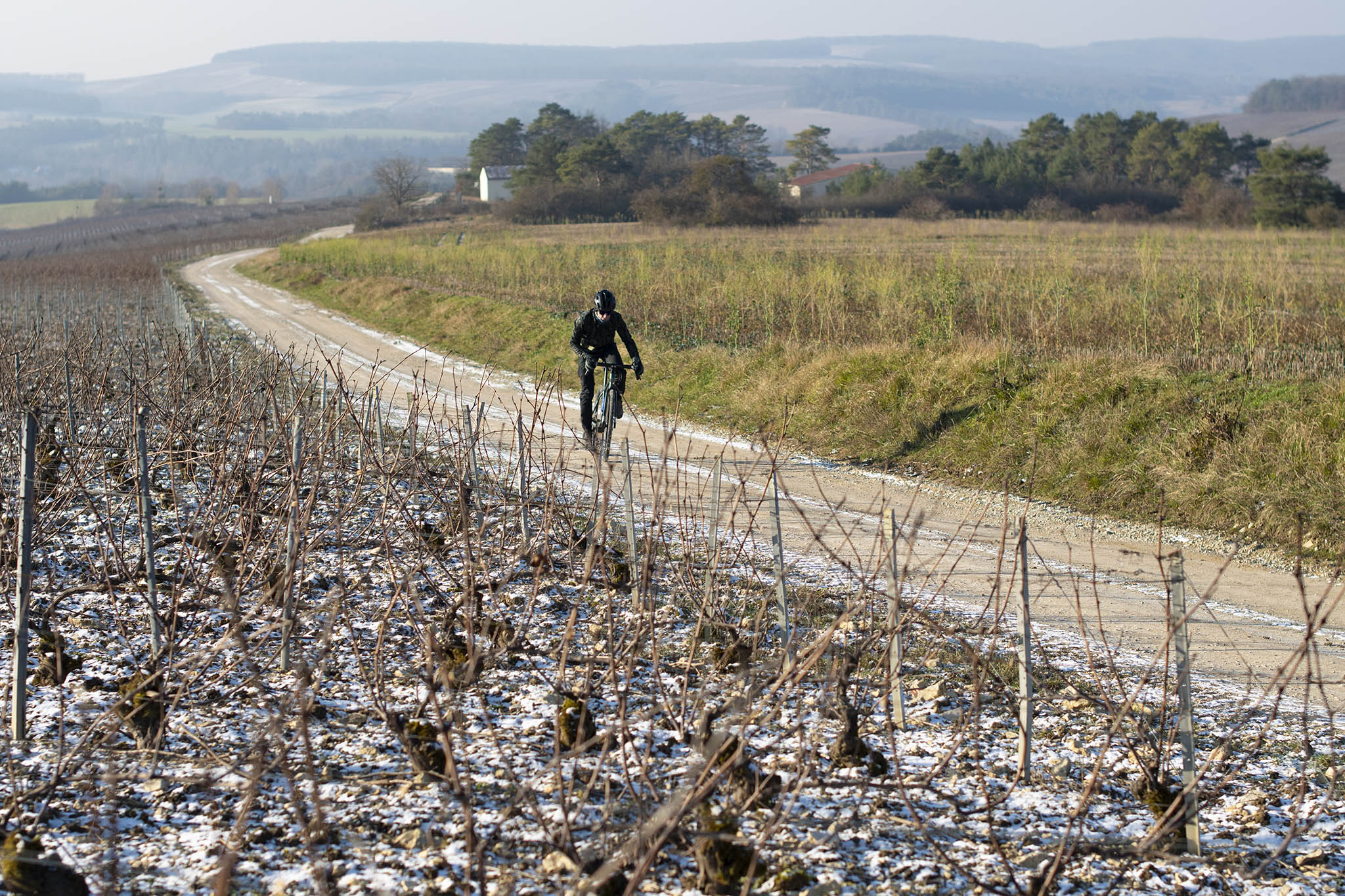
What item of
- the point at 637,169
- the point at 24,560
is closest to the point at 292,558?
the point at 24,560

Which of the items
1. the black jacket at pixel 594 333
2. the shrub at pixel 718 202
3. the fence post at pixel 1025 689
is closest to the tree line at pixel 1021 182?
the shrub at pixel 718 202

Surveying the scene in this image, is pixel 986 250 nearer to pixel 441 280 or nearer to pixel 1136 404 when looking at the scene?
pixel 441 280

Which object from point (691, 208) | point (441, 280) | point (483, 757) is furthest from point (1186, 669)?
point (691, 208)

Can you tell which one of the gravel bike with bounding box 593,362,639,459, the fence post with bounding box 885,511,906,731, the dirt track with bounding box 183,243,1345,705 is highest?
the gravel bike with bounding box 593,362,639,459

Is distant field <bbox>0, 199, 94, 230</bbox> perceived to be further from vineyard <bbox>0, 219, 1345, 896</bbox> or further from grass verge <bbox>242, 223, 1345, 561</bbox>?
vineyard <bbox>0, 219, 1345, 896</bbox>

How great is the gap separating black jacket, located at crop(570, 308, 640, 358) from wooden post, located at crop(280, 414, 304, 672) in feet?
13.3

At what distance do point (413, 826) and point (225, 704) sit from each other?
1540 millimetres

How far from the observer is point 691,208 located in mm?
48469

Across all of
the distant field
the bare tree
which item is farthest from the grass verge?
the distant field

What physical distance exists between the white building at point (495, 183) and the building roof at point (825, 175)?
69.1 feet

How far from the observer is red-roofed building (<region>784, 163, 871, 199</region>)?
6600 cm

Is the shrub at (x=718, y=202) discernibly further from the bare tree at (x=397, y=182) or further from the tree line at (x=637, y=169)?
the bare tree at (x=397, y=182)

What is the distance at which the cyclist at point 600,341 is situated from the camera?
8.90 m

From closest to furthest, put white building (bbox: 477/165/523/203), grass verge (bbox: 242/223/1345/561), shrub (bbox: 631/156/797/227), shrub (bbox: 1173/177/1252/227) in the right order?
grass verge (bbox: 242/223/1345/561), shrub (bbox: 1173/177/1252/227), shrub (bbox: 631/156/797/227), white building (bbox: 477/165/523/203)
